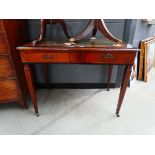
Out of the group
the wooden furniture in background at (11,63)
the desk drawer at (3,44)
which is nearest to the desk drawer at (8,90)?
the wooden furniture in background at (11,63)

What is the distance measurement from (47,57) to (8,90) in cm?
57

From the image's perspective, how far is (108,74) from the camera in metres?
1.88

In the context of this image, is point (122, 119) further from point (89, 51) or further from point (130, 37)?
point (130, 37)

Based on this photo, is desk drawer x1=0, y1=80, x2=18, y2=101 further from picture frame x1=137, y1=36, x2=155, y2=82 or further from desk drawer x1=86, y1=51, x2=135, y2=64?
picture frame x1=137, y1=36, x2=155, y2=82

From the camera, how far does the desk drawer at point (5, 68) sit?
1303mm

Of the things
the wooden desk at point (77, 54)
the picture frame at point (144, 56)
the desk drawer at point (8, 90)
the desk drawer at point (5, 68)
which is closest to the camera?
the wooden desk at point (77, 54)

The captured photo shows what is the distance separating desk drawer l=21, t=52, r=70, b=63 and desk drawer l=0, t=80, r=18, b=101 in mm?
348

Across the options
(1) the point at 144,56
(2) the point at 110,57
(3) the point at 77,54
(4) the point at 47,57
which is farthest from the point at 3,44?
(1) the point at 144,56

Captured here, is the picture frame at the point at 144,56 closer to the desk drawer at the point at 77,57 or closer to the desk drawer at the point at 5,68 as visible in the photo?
the desk drawer at the point at 77,57

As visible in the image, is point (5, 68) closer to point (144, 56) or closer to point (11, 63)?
point (11, 63)

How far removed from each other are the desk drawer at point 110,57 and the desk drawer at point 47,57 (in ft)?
0.63

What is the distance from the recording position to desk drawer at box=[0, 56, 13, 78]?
4.27 feet
